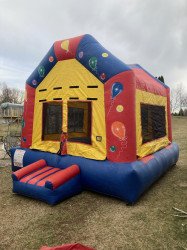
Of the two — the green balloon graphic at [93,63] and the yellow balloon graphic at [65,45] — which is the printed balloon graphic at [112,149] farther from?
the yellow balloon graphic at [65,45]

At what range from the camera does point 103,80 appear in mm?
5219

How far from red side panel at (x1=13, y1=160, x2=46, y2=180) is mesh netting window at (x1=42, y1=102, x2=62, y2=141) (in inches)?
27.9

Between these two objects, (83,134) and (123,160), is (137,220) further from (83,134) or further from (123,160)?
(83,134)

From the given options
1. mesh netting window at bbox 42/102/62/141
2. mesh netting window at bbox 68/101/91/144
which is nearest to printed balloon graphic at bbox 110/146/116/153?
mesh netting window at bbox 68/101/91/144

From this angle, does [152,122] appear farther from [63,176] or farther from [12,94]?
[12,94]

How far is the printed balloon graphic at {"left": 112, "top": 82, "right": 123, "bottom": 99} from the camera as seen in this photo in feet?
16.4

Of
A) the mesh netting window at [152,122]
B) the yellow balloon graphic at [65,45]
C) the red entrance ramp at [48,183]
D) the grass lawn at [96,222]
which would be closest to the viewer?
the grass lawn at [96,222]

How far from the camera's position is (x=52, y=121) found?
640cm

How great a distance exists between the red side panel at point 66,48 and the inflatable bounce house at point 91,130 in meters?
0.02

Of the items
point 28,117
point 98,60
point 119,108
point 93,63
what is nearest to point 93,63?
point 93,63

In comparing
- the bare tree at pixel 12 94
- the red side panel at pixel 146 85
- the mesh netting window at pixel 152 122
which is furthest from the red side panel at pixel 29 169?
the bare tree at pixel 12 94

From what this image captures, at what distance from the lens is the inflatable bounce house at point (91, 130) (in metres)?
4.86

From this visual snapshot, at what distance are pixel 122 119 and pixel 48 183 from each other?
185 centimetres

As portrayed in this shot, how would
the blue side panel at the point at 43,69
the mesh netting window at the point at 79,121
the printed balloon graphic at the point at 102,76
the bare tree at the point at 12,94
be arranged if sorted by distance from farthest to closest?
1. the bare tree at the point at 12,94
2. the mesh netting window at the point at 79,121
3. the blue side panel at the point at 43,69
4. the printed balloon graphic at the point at 102,76
